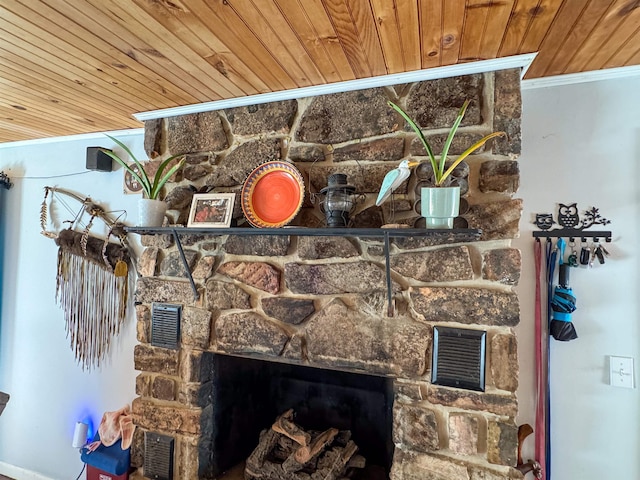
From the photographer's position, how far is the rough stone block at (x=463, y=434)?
128 centimetres

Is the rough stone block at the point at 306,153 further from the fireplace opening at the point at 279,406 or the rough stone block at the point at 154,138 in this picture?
the fireplace opening at the point at 279,406

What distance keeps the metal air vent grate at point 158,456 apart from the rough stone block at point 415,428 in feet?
3.71

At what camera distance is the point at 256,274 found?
162 centimetres

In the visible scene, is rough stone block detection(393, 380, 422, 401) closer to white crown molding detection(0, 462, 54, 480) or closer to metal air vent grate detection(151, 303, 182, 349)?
metal air vent grate detection(151, 303, 182, 349)

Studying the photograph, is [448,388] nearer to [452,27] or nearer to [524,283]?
[524,283]

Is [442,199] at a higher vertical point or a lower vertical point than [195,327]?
higher

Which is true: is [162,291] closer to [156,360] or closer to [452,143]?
[156,360]

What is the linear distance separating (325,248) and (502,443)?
0.97 meters

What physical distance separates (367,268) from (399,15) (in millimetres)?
886

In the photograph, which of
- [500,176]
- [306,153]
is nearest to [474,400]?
[500,176]

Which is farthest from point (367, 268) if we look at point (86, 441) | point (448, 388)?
point (86, 441)

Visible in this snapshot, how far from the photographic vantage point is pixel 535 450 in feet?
4.98

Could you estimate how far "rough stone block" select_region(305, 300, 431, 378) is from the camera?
1.36 m

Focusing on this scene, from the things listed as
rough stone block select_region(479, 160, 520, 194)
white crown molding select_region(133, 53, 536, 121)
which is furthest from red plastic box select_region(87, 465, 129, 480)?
rough stone block select_region(479, 160, 520, 194)
